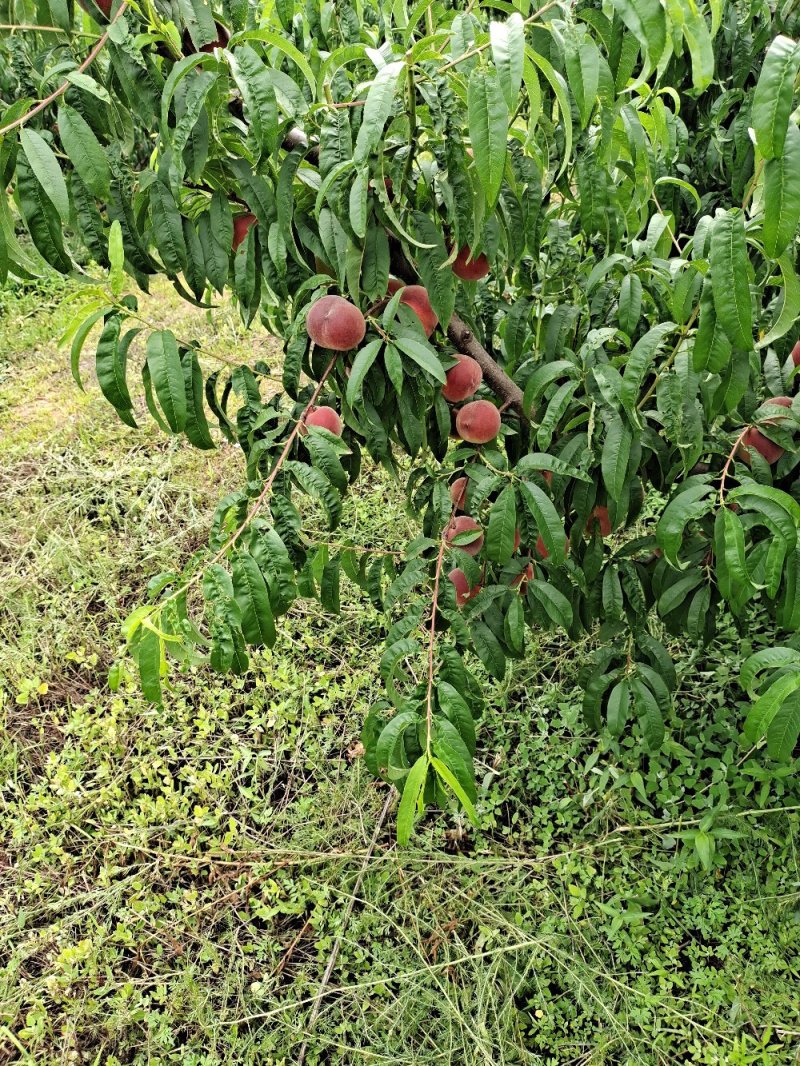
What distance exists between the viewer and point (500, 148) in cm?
83

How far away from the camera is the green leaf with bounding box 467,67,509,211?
0.81 metres

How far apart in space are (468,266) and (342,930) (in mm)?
1417

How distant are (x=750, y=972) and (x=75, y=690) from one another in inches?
73.2

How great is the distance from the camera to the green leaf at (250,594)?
3.35 ft

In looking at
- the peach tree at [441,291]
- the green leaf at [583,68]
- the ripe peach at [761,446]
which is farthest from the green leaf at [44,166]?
the ripe peach at [761,446]

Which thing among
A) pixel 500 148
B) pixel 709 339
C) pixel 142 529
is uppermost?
pixel 500 148

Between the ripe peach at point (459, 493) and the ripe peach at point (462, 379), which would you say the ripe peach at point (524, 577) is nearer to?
the ripe peach at point (459, 493)

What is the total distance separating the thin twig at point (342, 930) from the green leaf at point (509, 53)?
1.64 meters

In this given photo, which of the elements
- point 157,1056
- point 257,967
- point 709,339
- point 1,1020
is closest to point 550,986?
point 257,967

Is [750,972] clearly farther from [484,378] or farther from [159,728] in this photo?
[159,728]

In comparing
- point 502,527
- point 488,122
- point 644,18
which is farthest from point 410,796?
point 644,18

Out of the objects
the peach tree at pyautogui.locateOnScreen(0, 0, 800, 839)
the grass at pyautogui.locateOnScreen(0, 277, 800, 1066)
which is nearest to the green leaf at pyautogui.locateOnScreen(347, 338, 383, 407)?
the peach tree at pyautogui.locateOnScreen(0, 0, 800, 839)

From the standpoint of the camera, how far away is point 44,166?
0.91 meters

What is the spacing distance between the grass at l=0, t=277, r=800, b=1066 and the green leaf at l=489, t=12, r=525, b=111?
4.87ft
